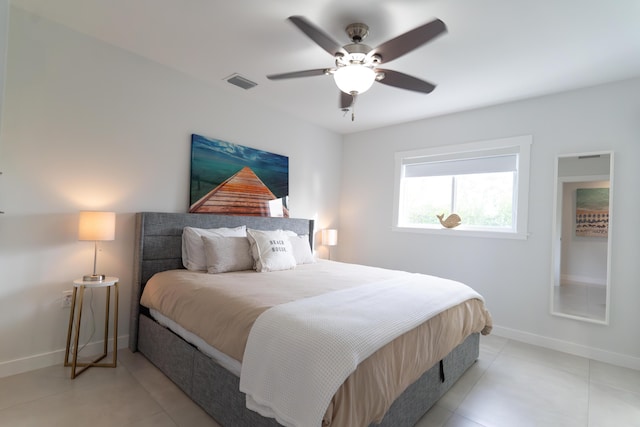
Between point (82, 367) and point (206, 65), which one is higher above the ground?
point (206, 65)

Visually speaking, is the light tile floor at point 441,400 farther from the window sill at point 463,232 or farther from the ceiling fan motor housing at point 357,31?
the ceiling fan motor housing at point 357,31

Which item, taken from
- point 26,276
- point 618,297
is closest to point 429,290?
point 618,297

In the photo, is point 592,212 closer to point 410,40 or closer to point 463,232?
point 463,232

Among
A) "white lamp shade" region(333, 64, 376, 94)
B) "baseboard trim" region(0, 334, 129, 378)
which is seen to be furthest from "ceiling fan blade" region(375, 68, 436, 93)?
"baseboard trim" region(0, 334, 129, 378)

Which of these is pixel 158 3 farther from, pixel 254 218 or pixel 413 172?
pixel 413 172

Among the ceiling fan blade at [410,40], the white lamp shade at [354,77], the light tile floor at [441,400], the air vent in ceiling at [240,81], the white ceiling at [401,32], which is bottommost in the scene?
the light tile floor at [441,400]

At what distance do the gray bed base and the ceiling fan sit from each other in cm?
169

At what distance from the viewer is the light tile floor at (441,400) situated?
1.82 metres

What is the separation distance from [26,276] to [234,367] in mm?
1841

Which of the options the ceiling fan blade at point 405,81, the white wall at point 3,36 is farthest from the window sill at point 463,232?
the white wall at point 3,36

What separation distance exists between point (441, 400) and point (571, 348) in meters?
1.89

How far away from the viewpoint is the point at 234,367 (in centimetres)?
169

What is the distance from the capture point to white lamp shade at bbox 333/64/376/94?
6.43 feet

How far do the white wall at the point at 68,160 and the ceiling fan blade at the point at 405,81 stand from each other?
2.05m
